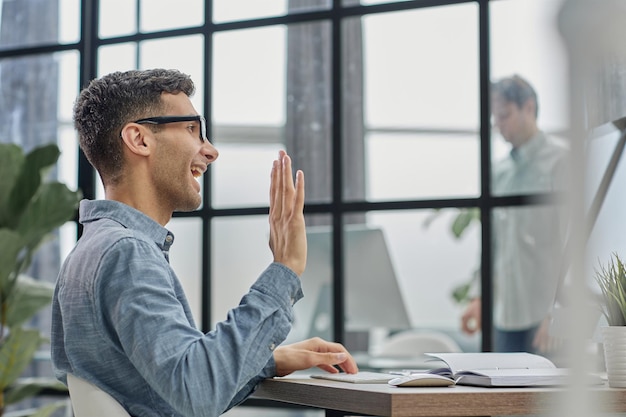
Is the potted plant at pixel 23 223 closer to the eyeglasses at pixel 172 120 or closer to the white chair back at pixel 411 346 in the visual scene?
the white chair back at pixel 411 346

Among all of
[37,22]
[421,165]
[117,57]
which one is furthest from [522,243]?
[37,22]

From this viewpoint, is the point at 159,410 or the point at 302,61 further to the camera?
the point at 302,61

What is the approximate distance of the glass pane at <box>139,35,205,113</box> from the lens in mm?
3916

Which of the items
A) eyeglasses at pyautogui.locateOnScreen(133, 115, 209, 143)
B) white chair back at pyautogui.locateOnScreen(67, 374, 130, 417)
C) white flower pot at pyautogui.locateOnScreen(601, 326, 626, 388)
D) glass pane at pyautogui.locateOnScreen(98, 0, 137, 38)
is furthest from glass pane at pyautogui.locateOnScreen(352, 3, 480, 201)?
white chair back at pyautogui.locateOnScreen(67, 374, 130, 417)

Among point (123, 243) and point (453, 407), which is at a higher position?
point (123, 243)

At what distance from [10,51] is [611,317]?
11.1 ft

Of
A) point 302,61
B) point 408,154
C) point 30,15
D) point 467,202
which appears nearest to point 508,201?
point 467,202

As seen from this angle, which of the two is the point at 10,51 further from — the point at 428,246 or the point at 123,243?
the point at 428,246

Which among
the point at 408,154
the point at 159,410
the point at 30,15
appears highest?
the point at 30,15

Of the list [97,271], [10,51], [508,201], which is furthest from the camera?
[10,51]

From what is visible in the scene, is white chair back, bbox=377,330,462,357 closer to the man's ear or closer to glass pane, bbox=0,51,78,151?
glass pane, bbox=0,51,78,151

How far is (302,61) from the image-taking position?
151 inches

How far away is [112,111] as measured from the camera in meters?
1.90

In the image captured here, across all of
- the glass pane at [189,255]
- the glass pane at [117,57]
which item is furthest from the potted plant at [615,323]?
the glass pane at [117,57]
